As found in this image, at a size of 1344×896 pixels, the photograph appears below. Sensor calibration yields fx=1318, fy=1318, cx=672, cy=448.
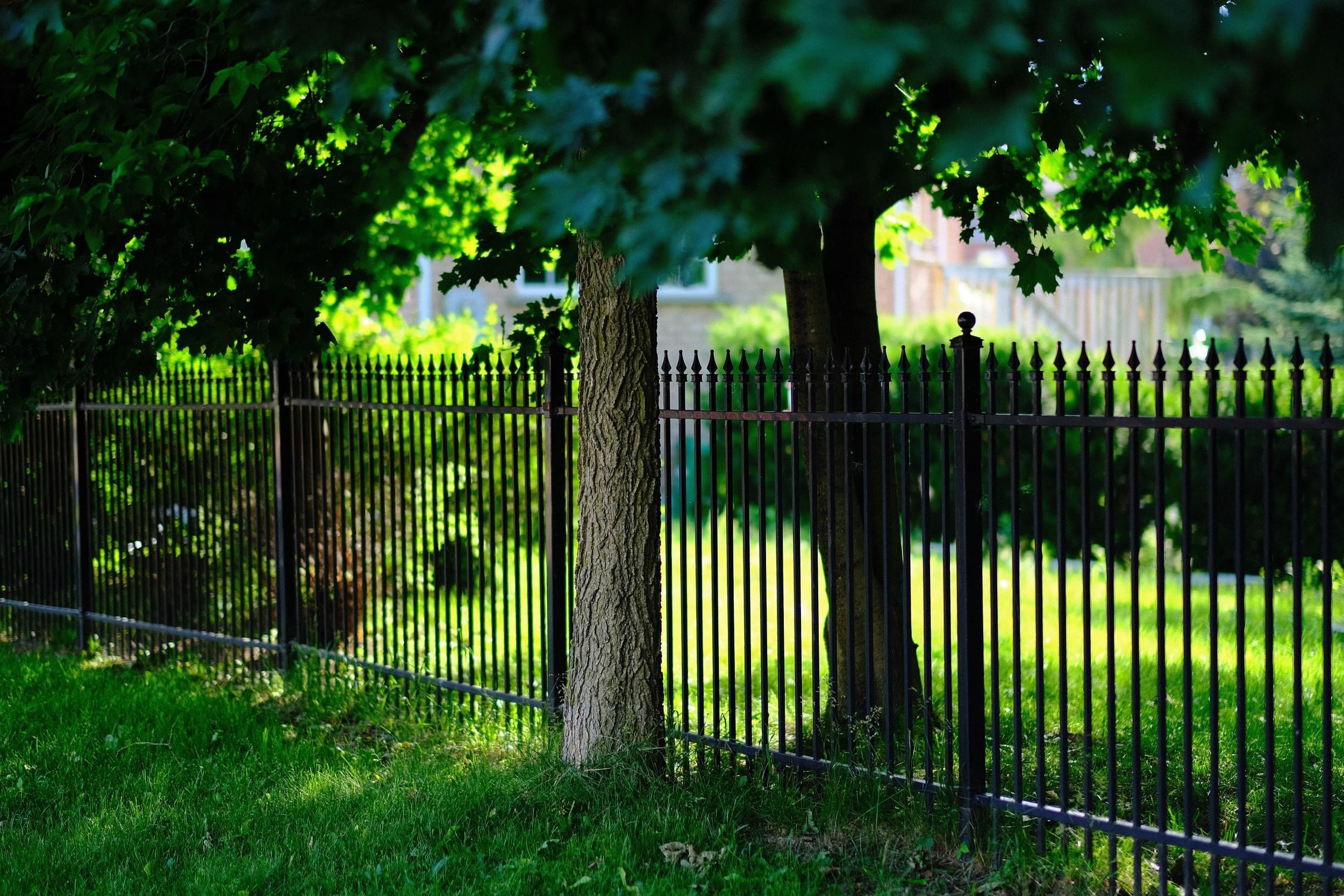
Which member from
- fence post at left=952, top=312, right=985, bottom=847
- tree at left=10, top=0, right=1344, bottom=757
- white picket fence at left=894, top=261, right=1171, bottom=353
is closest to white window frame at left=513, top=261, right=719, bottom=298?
white picket fence at left=894, top=261, right=1171, bottom=353

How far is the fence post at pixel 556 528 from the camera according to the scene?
20.3ft

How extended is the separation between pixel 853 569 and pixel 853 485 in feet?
1.46

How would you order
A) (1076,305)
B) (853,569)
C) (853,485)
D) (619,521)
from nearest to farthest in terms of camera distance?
1. (619,521)
2. (853,569)
3. (853,485)
4. (1076,305)

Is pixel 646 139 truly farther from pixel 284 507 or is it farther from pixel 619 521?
pixel 284 507

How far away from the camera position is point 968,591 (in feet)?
15.5

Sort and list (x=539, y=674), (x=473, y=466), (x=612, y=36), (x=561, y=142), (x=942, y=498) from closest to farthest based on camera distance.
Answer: (x=561, y=142)
(x=612, y=36)
(x=942, y=498)
(x=539, y=674)
(x=473, y=466)

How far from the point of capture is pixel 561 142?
7.30ft

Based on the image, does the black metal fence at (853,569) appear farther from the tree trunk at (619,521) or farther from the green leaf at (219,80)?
the green leaf at (219,80)

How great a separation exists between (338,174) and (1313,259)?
5473 millimetres

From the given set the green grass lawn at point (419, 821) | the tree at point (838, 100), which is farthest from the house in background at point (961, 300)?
the tree at point (838, 100)

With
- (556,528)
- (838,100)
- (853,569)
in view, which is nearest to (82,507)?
(556,528)

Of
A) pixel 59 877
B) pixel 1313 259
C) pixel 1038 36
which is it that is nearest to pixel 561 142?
pixel 1038 36

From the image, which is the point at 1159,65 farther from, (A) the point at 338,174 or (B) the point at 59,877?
(A) the point at 338,174

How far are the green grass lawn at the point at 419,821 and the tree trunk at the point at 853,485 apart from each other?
51 cm
